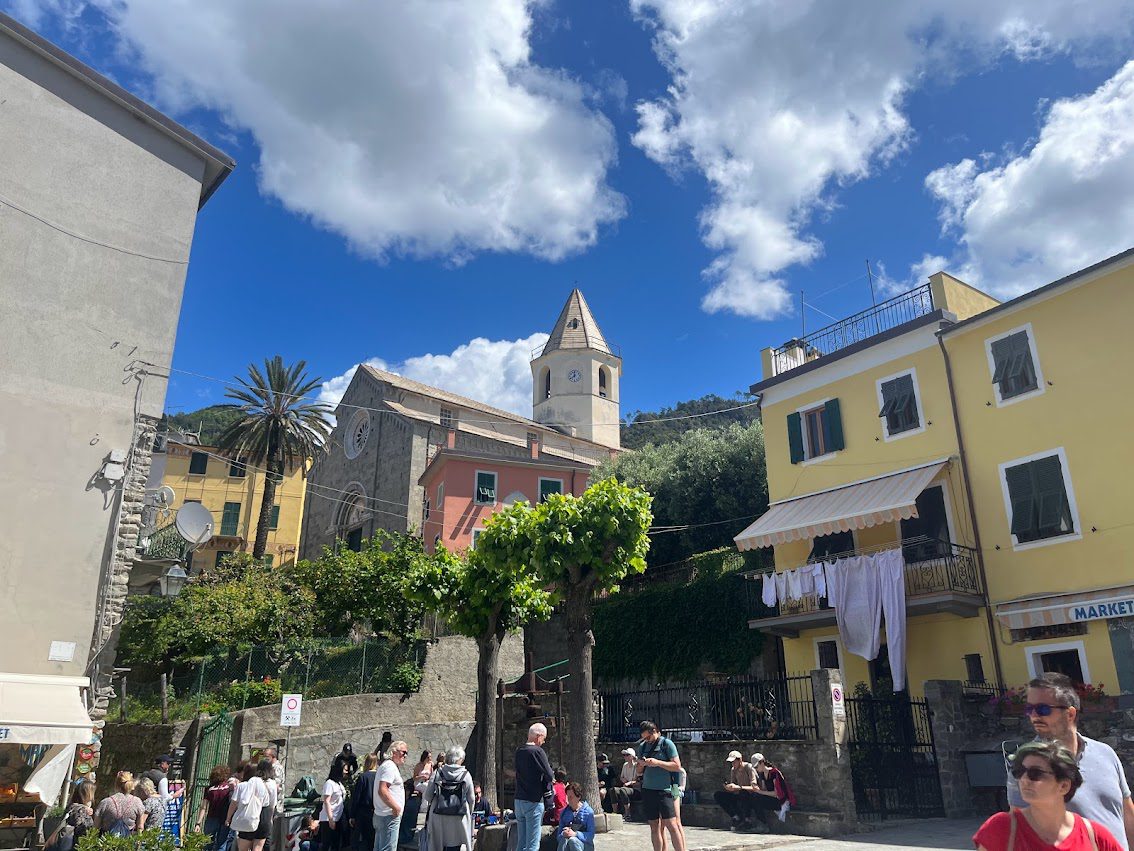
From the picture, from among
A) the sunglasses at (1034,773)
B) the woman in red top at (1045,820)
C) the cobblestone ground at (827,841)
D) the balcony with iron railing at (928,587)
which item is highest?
the balcony with iron railing at (928,587)

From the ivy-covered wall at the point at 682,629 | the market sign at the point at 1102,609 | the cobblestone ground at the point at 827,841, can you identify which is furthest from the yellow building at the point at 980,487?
the cobblestone ground at the point at 827,841

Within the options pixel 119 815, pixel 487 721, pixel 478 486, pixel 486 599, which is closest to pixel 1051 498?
pixel 486 599

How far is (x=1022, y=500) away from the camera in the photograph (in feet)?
59.3

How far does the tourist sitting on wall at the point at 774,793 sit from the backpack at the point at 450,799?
→ 20.1 feet

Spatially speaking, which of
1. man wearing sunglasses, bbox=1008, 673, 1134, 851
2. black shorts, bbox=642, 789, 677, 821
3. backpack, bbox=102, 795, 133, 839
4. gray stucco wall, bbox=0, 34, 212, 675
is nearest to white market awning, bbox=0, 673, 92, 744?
Result: gray stucco wall, bbox=0, 34, 212, 675

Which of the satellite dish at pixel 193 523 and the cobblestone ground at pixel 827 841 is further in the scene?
the satellite dish at pixel 193 523

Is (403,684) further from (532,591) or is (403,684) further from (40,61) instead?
(40,61)

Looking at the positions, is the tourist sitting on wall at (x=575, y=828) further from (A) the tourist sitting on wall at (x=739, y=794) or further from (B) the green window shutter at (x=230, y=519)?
(B) the green window shutter at (x=230, y=519)

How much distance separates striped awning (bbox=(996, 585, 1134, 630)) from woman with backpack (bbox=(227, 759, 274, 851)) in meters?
14.6

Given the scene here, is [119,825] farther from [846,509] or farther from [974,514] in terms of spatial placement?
[974,514]

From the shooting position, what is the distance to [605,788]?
15.5 m

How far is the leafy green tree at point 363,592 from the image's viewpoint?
84.6 ft

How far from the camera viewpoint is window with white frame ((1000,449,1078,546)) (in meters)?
17.3

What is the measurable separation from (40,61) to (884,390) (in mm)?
20003
